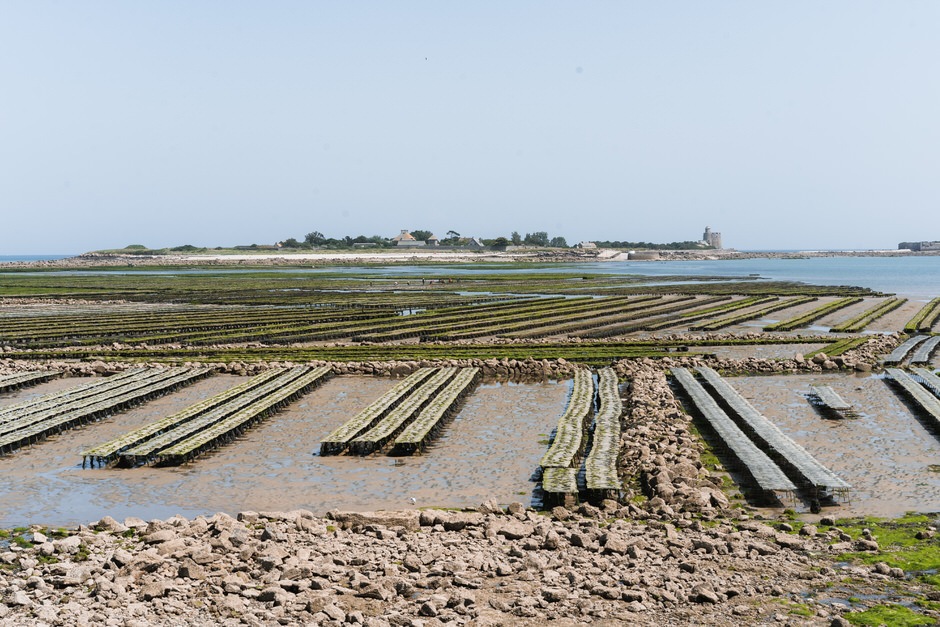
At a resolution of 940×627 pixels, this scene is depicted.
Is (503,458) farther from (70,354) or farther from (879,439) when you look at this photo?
(70,354)

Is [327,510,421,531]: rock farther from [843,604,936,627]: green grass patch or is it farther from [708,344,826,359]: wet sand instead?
[708,344,826,359]: wet sand

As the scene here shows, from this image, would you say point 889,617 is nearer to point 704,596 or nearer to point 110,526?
point 704,596

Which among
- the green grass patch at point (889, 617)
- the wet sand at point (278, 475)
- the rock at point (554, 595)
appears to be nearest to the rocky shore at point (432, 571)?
the rock at point (554, 595)

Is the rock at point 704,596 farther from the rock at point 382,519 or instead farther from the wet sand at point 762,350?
the wet sand at point 762,350

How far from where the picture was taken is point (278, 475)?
19.9m

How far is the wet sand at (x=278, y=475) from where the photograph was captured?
17.5 metres

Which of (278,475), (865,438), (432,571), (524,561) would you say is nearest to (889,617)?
(524,561)

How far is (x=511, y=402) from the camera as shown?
28969 millimetres

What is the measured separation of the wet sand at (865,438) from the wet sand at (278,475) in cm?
677

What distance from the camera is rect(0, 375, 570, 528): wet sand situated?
1753 centimetres

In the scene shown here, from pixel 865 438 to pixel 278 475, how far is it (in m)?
15.1

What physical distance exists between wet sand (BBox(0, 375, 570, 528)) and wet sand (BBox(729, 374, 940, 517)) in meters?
6.77

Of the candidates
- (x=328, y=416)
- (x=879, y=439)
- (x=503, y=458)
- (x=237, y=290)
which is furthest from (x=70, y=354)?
(x=237, y=290)

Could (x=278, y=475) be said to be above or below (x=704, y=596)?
below
